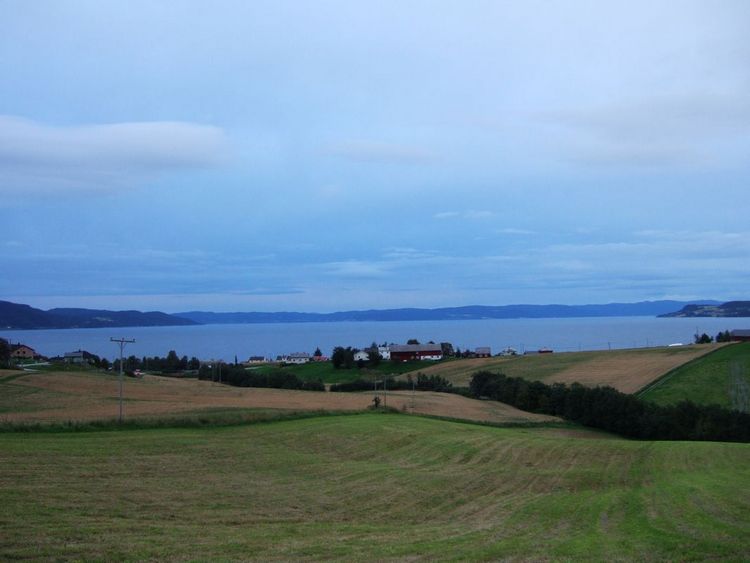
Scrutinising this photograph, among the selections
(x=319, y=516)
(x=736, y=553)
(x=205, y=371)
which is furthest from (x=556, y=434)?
(x=205, y=371)

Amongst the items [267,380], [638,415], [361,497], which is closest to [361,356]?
[267,380]

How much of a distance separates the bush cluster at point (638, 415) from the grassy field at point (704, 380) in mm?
4584

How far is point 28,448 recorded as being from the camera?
91.0ft

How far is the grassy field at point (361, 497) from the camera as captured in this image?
14.6m

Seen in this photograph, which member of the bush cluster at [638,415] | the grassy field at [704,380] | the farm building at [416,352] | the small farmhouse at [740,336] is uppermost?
the small farmhouse at [740,336]

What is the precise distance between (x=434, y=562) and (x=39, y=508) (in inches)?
402

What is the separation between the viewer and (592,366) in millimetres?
88625

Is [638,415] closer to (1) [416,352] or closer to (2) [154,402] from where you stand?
(2) [154,402]

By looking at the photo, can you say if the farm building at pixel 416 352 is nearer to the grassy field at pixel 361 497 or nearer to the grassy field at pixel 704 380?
the grassy field at pixel 704 380

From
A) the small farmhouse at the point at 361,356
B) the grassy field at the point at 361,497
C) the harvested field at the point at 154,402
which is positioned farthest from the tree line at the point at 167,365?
the grassy field at the point at 361,497

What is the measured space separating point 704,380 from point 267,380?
1855 inches

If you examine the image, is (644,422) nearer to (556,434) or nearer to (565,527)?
(556,434)

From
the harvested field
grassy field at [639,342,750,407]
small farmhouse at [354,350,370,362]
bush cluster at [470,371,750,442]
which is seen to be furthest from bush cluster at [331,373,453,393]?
small farmhouse at [354,350,370,362]

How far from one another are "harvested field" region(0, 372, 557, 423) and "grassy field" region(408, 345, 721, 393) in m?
14.5
